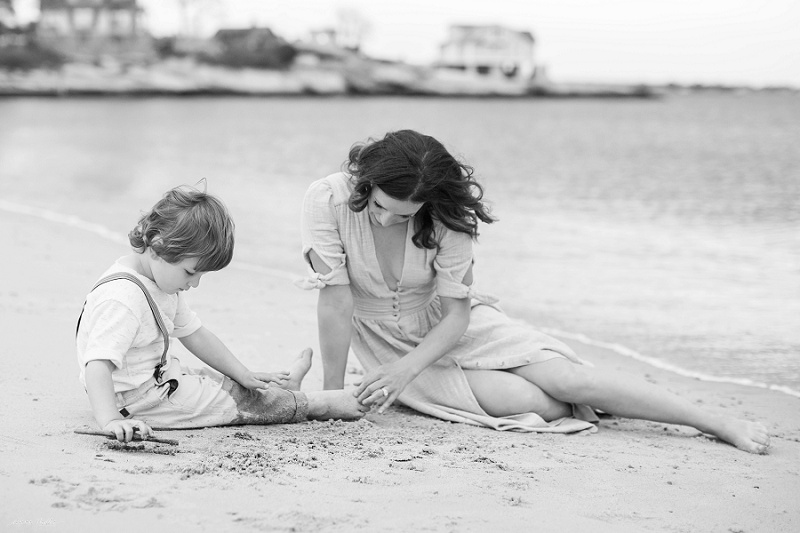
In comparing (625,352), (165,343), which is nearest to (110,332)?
(165,343)

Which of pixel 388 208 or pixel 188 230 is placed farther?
pixel 388 208

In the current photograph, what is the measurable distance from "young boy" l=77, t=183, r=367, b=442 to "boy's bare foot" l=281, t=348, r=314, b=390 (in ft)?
0.37

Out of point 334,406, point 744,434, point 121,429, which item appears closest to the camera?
point 121,429

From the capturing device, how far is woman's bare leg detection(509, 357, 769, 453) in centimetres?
365

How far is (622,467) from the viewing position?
3213 mm

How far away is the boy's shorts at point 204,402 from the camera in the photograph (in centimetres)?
315

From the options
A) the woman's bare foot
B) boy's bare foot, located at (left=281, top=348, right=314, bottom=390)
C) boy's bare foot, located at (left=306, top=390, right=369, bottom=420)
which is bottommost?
the woman's bare foot

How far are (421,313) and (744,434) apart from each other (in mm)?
1384

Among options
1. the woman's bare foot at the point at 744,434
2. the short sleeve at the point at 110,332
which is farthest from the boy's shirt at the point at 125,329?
the woman's bare foot at the point at 744,434

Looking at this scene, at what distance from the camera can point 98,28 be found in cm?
8081

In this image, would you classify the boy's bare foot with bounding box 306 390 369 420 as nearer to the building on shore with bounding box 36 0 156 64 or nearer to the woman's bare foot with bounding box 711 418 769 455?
the woman's bare foot with bounding box 711 418 769 455

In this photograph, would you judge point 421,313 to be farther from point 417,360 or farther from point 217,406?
point 217,406

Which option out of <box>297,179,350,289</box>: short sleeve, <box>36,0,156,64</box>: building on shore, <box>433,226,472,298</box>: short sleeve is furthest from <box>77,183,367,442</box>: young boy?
<box>36,0,156,64</box>: building on shore

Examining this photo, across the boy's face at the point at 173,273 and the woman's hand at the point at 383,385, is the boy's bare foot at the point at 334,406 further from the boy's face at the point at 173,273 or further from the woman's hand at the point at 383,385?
the boy's face at the point at 173,273
